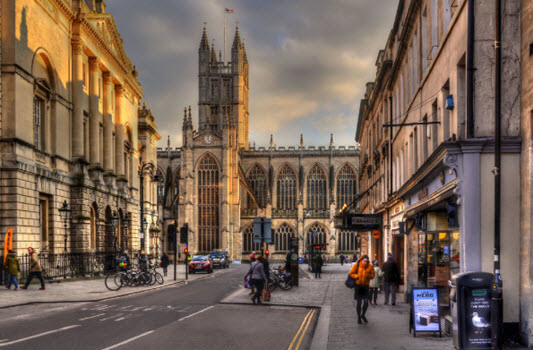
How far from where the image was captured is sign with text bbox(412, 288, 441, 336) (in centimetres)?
1171

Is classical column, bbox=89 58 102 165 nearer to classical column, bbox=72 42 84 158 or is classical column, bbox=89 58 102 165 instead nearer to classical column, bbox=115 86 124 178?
classical column, bbox=72 42 84 158

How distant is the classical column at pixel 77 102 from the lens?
35.3 meters

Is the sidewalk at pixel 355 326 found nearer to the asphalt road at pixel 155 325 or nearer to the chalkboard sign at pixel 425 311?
the chalkboard sign at pixel 425 311

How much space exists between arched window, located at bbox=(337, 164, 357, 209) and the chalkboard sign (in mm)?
82317

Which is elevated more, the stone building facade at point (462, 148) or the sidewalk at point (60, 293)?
the stone building facade at point (462, 148)

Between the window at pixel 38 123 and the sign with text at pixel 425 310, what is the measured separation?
78.5ft

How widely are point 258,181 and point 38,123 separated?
6613cm

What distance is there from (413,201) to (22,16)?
1988 centimetres

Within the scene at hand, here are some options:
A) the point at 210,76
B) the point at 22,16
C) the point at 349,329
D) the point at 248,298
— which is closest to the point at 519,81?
the point at 349,329

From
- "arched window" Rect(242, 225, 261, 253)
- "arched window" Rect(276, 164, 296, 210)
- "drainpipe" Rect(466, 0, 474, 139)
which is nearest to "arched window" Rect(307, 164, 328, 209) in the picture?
"arched window" Rect(276, 164, 296, 210)

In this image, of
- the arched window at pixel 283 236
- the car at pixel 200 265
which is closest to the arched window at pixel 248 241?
the arched window at pixel 283 236

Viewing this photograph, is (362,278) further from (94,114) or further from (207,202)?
(207,202)

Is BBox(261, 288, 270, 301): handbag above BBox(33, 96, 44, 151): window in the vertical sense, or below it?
below

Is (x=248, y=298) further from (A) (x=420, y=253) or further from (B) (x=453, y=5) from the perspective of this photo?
(B) (x=453, y=5)
